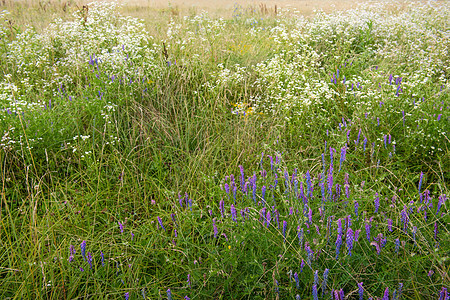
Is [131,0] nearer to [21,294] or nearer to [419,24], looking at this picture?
[419,24]

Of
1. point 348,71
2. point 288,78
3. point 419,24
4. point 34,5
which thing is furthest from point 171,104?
point 34,5

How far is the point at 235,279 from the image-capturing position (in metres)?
1.82

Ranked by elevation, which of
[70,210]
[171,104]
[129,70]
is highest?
[129,70]

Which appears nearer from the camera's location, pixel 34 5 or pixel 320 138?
pixel 320 138

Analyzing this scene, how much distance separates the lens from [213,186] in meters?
2.59

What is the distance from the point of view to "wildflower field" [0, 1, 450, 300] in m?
1.73

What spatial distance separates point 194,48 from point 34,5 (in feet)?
27.0

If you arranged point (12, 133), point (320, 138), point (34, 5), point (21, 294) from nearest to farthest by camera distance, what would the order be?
point (21, 294), point (12, 133), point (320, 138), point (34, 5)

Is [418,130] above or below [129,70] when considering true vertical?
below

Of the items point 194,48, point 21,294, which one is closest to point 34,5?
point 194,48

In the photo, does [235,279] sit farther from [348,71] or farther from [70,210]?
[348,71]

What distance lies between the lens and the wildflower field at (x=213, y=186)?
173cm

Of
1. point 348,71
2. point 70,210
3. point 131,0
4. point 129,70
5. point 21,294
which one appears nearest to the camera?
point 21,294

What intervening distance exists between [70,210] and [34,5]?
10.4 meters
